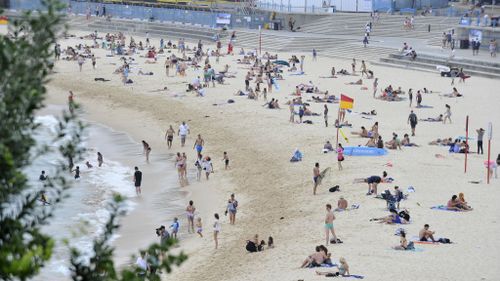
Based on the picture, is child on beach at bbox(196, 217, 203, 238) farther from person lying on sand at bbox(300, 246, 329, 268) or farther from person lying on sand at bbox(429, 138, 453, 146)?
person lying on sand at bbox(429, 138, 453, 146)

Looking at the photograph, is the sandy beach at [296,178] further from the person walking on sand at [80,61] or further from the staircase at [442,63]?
the person walking on sand at [80,61]

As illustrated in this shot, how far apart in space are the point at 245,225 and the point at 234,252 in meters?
2.66

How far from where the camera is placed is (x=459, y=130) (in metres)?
35.3

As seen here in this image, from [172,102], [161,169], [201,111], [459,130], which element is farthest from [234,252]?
[172,102]

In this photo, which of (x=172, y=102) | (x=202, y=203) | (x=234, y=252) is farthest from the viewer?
(x=172, y=102)

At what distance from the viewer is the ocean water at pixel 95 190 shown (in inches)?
964

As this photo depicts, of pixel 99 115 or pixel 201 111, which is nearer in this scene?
pixel 201 111

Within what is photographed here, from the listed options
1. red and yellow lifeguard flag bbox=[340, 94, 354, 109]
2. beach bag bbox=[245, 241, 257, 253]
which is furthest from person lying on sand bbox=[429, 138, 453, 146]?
beach bag bbox=[245, 241, 257, 253]

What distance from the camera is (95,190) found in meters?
31.8

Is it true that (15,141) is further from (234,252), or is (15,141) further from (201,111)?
(201,111)

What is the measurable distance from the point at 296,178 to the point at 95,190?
6167 mm

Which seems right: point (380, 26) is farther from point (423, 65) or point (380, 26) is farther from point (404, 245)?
point (404, 245)

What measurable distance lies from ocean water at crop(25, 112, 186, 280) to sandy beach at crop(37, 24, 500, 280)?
1.42ft

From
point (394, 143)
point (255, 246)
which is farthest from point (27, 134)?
point (394, 143)
